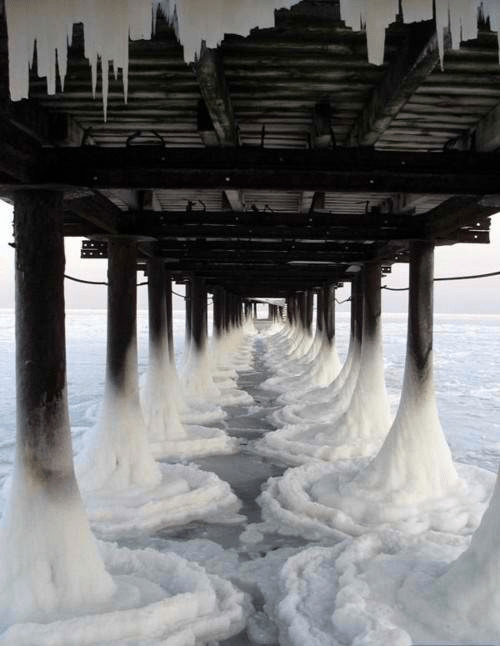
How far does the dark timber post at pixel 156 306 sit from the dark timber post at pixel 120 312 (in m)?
3.16

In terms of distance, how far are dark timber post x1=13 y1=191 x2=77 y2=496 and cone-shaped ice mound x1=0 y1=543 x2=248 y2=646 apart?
2.74 feet

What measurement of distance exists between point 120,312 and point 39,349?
10.8ft

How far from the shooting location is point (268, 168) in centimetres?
503

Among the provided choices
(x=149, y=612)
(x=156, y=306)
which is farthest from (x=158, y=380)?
(x=149, y=612)

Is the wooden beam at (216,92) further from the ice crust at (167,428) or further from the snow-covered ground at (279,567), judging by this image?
the ice crust at (167,428)

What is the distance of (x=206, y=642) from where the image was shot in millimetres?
5078

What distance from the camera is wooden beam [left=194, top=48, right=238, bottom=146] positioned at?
3493 mm

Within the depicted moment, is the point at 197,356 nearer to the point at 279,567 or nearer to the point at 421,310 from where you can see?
the point at 421,310

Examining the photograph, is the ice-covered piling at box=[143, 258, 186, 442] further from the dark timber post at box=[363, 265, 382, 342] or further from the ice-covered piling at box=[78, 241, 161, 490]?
the dark timber post at box=[363, 265, 382, 342]

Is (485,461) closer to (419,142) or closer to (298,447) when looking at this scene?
(298,447)

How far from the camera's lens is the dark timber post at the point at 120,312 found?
8.55 metres

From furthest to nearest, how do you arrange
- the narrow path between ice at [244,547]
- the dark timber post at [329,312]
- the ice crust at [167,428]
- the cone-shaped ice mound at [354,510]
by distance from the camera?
the dark timber post at [329,312], the ice crust at [167,428], the cone-shaped ice mound at [354,510], the narrow path between ice at [244,547]

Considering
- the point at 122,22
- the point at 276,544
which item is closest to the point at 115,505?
the point at 276,544

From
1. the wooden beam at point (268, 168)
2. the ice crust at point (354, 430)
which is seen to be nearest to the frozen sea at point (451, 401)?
the ice crust at point (354, 430)
